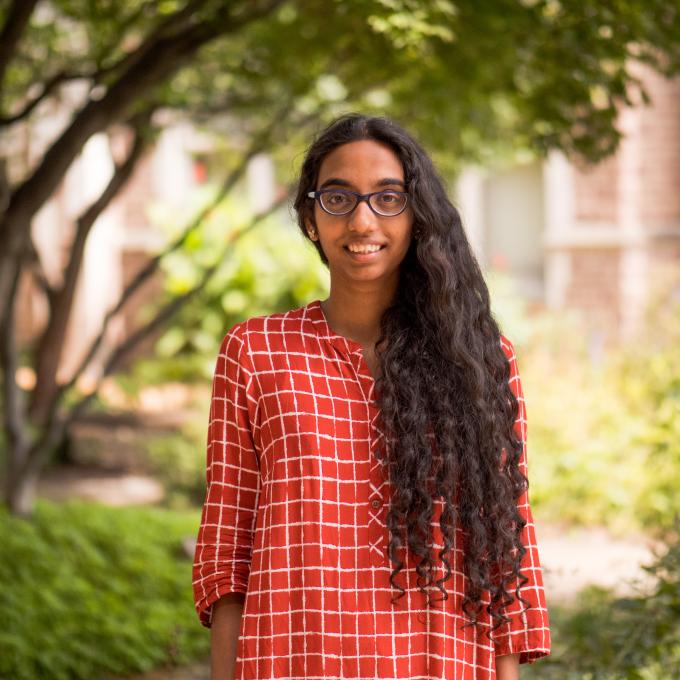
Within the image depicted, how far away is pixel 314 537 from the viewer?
6.77 feet

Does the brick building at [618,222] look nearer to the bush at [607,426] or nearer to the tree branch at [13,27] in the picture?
the bush at [607,426]

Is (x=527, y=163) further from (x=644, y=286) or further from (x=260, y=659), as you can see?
(x=260, y=659)

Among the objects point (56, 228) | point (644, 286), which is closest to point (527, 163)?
point (644, 286)

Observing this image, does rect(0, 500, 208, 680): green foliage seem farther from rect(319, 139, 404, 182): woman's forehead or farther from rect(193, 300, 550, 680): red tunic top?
rect(319, 139, 404, 182): woman's forehead

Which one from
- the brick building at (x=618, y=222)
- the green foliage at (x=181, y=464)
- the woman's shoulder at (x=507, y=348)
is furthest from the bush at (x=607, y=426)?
the woman's shoulder at (x=507, y=348)

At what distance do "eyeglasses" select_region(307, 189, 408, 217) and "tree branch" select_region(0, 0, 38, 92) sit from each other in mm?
2794

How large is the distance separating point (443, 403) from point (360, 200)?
40 cm

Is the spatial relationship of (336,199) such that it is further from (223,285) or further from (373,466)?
(223,285)

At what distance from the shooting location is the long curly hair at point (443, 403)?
209cm

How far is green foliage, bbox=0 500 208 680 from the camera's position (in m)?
5.23

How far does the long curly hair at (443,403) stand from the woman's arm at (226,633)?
0.31 meters

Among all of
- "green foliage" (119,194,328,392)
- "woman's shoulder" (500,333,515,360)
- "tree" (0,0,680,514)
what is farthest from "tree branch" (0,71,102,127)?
"green foliage" (119,194,328,392)

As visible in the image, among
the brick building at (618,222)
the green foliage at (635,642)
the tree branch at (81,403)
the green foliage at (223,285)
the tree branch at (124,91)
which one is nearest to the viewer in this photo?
the green foliage at (635,642)

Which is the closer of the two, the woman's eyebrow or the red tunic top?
the red tunic top
